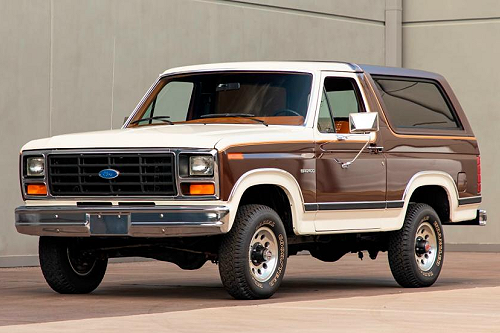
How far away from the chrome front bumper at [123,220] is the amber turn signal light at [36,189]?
15 centimetres

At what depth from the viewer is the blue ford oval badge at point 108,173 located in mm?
11031

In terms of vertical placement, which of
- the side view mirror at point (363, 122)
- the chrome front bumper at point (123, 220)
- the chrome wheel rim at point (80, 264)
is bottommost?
the chrome wheel rim at point (80, 264)

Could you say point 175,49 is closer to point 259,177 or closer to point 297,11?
point 297,11

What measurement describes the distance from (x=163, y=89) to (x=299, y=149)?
189 centimetres

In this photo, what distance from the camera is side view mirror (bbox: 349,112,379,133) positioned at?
38.4 ft

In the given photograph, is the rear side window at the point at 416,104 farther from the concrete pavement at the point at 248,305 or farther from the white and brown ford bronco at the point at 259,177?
the concrete pavement at the point at 248,305

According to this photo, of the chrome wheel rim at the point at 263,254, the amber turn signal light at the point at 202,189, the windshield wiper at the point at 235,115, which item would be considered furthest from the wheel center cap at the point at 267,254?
the windshield wiper at the point at 235,115

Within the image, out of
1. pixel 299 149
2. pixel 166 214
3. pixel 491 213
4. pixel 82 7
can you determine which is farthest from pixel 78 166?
pixel 491 213

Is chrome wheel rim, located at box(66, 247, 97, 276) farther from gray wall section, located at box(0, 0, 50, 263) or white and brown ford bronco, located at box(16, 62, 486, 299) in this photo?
gray wall section, located at box(0, 0, 50, 263)

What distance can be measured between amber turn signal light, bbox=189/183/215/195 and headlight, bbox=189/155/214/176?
0.34 ft

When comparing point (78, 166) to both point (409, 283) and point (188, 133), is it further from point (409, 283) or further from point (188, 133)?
point (409, 283)

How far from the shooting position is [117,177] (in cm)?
1106

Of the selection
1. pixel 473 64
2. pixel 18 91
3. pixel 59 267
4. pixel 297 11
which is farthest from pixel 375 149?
pixel 473 64

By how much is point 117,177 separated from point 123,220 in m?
0.39
